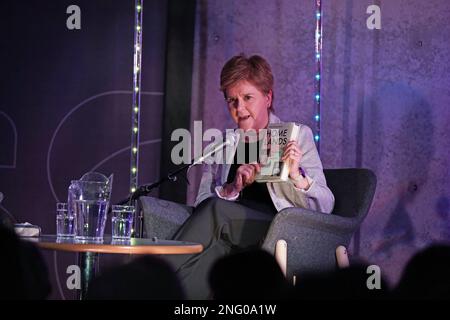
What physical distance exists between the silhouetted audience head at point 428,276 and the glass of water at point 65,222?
1513mm

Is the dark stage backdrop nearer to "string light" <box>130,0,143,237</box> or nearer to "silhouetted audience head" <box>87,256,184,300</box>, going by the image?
"string light" <box>130,0,143,237</box>

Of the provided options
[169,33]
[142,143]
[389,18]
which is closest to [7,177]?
[142,143]

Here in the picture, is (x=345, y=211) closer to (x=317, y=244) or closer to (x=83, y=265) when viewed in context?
(x=317, y=244)

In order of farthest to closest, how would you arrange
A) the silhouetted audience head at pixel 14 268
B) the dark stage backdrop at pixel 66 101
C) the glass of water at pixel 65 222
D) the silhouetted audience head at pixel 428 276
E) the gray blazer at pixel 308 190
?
the dark stage backdrop at pixel 66 101, the gray blazer at pixel 308 190, the glass of water at pixel 65 222, the silhouetted audience head at pixel 428 276, the silhouetted audience head at pixel 14 268

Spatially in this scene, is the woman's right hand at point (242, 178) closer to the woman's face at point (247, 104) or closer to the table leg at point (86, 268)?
the woman's face at point (247, 104)

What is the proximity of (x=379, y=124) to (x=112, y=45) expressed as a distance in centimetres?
181

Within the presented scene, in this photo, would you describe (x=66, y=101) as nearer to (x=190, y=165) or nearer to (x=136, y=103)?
(x=136, y=103)

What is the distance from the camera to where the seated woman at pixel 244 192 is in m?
3.11

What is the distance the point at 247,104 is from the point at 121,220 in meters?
1.38

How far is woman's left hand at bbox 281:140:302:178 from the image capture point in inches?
Result: 128

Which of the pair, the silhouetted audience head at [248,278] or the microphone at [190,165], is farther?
the microphone at [190,165]

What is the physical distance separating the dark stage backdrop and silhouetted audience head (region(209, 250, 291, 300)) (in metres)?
1.93

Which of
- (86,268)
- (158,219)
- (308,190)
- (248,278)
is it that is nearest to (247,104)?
(308,190)

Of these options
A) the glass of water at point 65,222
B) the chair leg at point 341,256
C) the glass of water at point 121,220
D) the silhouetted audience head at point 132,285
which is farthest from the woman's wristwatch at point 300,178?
the silhouetted audience head at point 132,285
